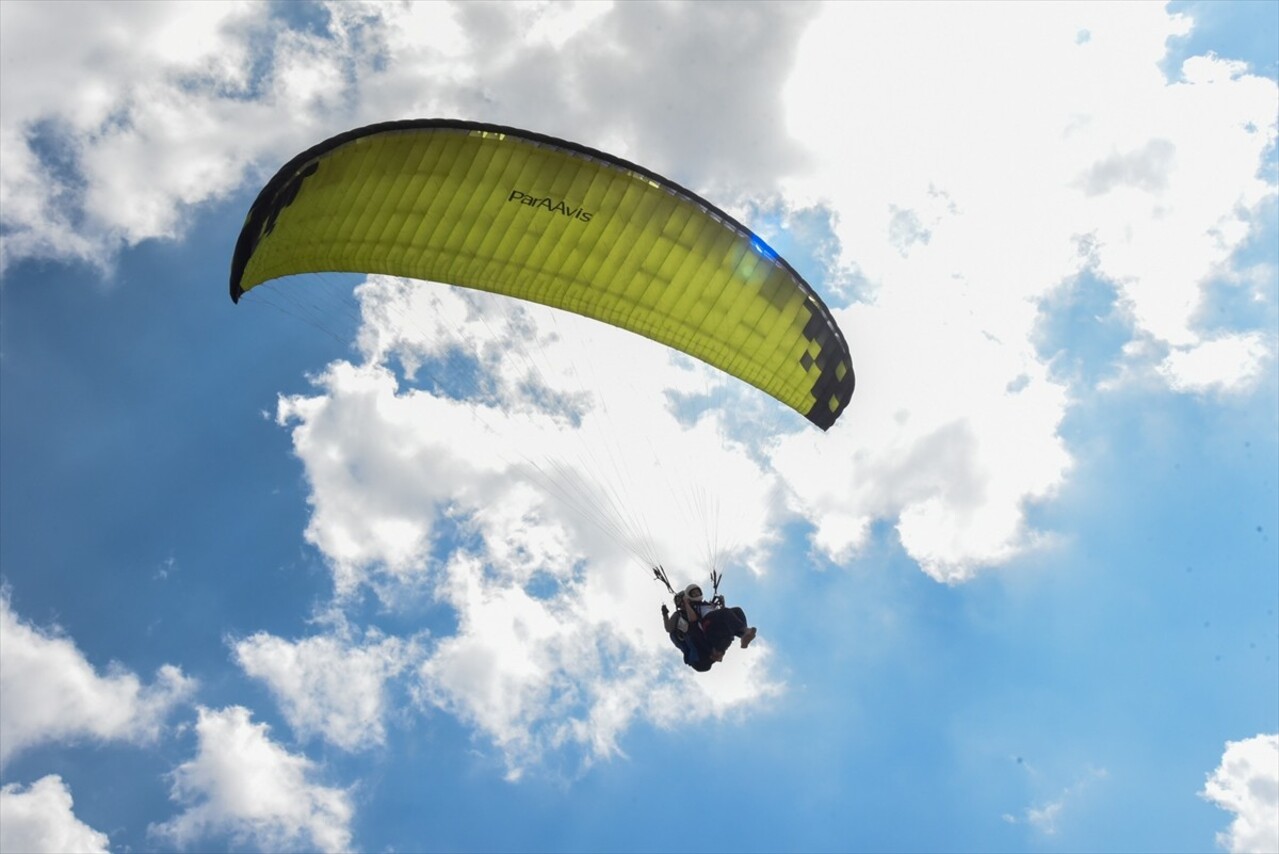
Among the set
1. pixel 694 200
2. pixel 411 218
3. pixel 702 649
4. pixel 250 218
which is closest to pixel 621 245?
pixel 694 200

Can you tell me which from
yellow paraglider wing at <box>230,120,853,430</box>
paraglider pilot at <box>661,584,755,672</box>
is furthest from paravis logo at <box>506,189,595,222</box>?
paraglider pilot at <box>661,584,755,672</box>

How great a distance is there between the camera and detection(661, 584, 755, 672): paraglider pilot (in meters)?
13.2

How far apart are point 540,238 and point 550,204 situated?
593mm

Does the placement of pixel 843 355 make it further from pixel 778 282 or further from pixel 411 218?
Result: pixel 411 218

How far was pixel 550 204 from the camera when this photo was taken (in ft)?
39.0

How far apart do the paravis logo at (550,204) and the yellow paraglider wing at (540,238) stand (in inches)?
0.8

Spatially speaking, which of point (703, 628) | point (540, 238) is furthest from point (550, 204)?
point (703, 628)

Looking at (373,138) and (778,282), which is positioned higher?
(778,282)

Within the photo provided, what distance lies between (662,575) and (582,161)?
6.49 meters

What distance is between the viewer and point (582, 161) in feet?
37.8

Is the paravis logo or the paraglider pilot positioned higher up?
the paravis logo

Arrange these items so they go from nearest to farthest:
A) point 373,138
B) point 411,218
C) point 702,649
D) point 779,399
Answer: point 373,138 → point 411,218 → point 702,649 → point 779,399

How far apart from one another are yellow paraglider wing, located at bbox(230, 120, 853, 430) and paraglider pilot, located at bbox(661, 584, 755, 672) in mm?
3749

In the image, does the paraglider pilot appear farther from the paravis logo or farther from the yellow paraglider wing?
the paravis logo
